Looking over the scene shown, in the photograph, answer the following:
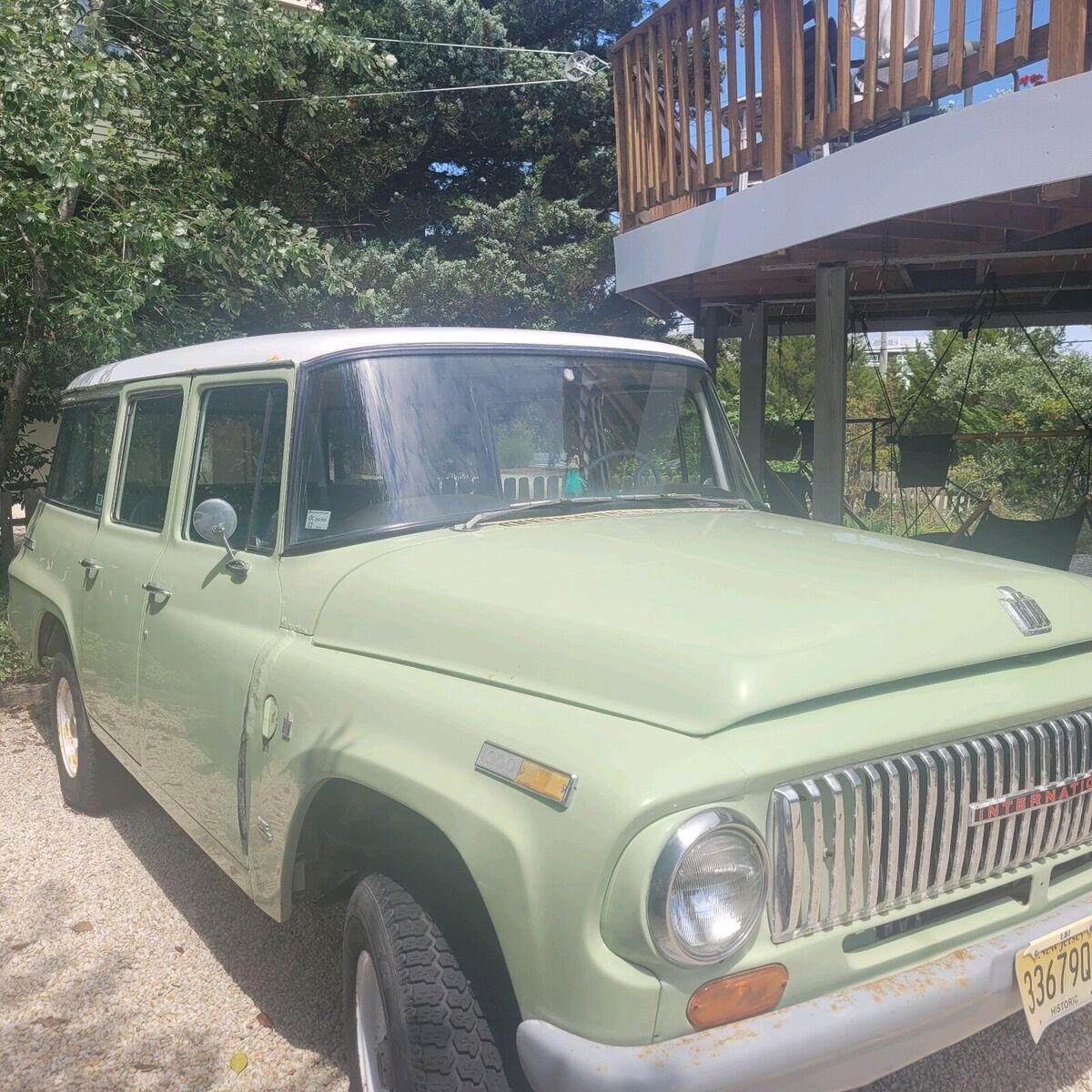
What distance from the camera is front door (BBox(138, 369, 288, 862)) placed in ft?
9.71

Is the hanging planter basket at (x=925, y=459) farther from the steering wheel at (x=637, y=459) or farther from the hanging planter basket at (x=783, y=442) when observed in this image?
the steering wheel at (x=637, y=459)

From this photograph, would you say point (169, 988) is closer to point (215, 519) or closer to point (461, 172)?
point (215, 519)

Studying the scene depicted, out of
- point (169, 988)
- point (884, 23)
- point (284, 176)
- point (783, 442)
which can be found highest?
point (284, 176)

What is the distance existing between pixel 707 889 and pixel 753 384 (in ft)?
27.3

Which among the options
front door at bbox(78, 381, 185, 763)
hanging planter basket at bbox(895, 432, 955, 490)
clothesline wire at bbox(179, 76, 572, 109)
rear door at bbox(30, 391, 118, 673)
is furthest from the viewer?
clothesline wire at bbox(179, 76, 572, 109)

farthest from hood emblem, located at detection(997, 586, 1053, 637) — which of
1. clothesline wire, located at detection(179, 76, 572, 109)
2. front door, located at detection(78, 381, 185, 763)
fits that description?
clothesline wire, located at detection(179, 76, 572, 109)

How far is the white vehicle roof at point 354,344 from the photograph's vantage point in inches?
118

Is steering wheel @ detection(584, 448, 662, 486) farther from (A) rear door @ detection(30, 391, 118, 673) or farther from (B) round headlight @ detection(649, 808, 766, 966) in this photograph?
(A) rear door @ detection(30, 391, 118, 673)

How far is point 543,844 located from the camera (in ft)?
6.10

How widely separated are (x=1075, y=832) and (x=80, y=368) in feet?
28.3

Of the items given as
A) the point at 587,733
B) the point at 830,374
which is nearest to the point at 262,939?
the point at 587,733

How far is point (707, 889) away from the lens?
1.81 metres

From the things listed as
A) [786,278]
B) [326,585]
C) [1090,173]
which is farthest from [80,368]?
[1090,173]

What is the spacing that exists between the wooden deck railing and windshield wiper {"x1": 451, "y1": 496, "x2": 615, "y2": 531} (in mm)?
2959
